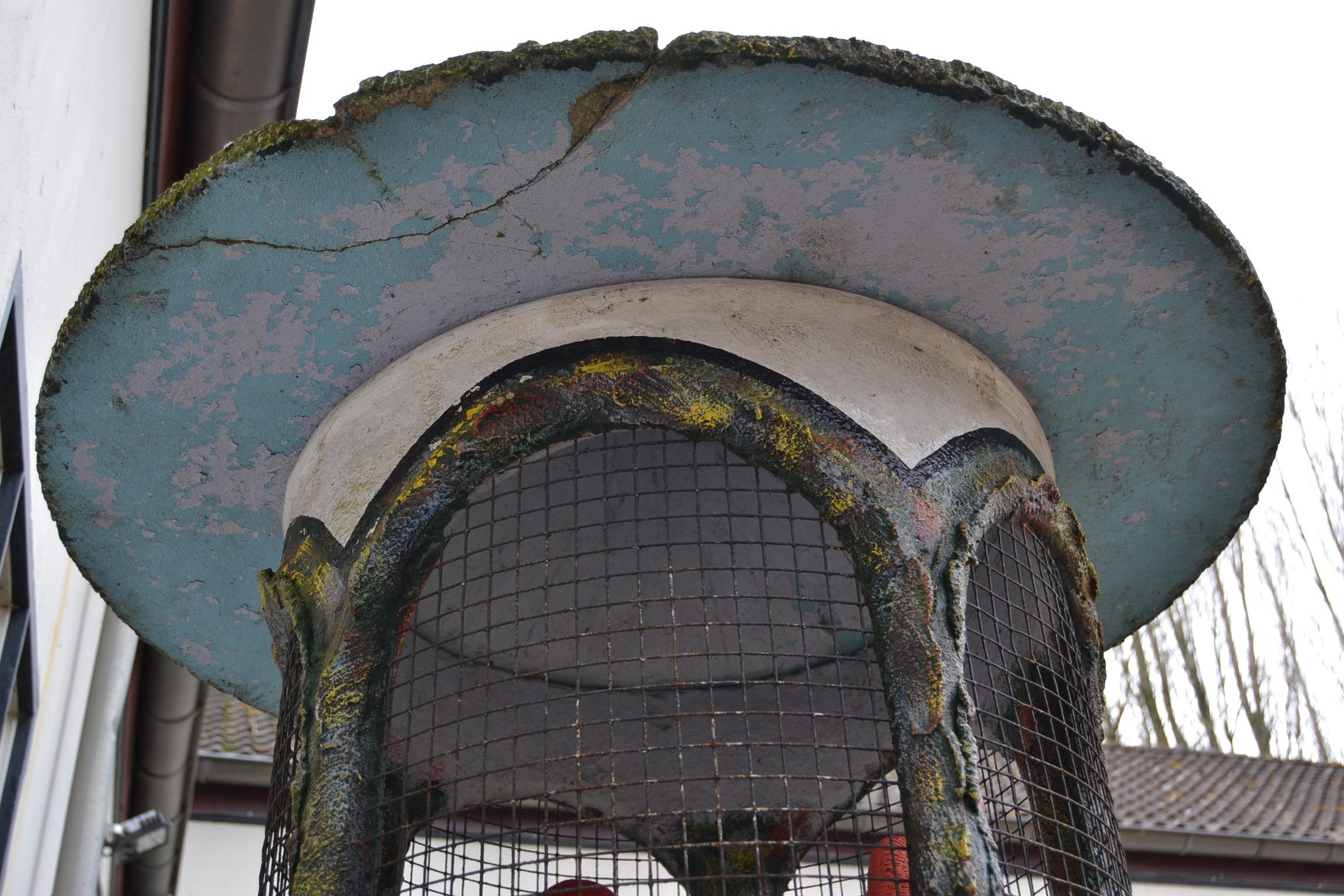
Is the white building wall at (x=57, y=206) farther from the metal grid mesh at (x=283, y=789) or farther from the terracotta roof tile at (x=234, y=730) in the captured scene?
the terracotta roof tile at (x=234, y=730)

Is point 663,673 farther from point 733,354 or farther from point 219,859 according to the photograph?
point 219,859

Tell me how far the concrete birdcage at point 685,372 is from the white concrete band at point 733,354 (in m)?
0.01

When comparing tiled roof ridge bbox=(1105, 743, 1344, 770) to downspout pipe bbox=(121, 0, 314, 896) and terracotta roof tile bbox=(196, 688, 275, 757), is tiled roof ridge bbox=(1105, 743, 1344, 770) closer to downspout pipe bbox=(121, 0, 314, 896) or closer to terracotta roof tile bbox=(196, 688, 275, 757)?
terracotta roof tile bbox=(196, 688, 275, 757)

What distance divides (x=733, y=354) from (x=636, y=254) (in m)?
0.36

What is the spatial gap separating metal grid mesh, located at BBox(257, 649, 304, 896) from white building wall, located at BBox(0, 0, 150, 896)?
1.20 meters

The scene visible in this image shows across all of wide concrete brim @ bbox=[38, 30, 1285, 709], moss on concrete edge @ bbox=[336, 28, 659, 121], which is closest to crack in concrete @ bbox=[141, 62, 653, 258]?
wide concrete brim @ bbox=[38, 30, 1285, 709]

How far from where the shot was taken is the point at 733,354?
10.8ft


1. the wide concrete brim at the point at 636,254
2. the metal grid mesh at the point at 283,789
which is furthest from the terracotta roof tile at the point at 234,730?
the metal grid mesh at the point at 283,789

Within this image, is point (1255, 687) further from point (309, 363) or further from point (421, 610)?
point (309, 363)

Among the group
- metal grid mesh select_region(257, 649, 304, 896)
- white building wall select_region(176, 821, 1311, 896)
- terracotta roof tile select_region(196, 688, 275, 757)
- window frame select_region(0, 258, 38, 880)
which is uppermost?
terracotta roof tile select_region(196, 688, 275, 757)

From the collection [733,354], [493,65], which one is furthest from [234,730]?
[493,65]

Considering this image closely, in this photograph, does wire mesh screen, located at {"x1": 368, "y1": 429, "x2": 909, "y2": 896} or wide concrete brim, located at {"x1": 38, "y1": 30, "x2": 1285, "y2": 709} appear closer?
wide concrete brim, located at {"x1": 38, "y1": 30, "x2": 1285, "y2": 709}

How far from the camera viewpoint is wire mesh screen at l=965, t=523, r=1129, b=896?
3303 mm

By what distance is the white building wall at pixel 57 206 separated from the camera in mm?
3314
